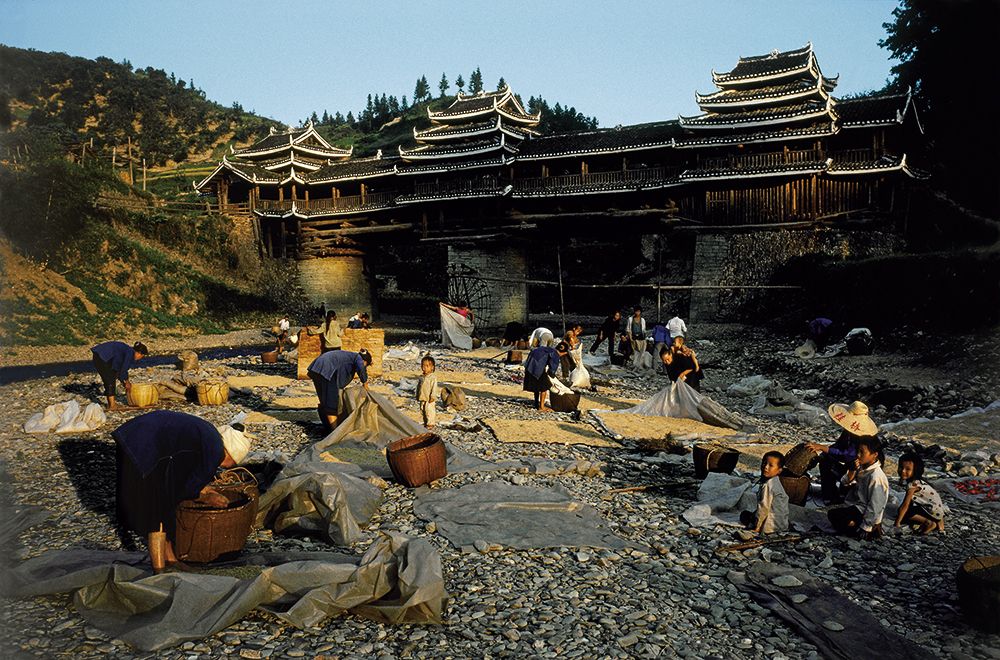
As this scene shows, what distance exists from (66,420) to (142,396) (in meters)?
2.03

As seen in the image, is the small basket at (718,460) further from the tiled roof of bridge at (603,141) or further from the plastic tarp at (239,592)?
the tiled roof of bridge at (603,141)

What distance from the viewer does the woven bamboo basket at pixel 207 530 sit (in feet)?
17.9

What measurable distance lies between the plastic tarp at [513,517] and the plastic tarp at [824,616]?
1.34 metres

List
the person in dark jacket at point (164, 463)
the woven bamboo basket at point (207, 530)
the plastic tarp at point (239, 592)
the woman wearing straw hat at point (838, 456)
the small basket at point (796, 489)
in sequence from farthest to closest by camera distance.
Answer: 1. the small basket at point (796, 489)
2. the woman wearing straw hat at point (838, 456)
3. the woven bamboo basket at point (207, 530)
4. the person in dark jacket at point (164, 463)
5. the plastic tarp at point (239, 592)

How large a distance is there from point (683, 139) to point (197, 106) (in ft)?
219

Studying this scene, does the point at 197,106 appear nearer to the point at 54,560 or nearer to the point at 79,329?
the point at 79,329

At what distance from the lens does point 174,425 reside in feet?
17.8

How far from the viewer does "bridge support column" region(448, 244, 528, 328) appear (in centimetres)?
3306

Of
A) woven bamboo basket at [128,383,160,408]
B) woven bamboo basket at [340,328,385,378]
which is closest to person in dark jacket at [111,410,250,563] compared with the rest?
woven bamboo basket at [128,383,160,408]

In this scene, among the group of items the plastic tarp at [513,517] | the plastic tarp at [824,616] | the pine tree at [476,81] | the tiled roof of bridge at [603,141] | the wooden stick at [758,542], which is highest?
the pine tree at [476,81]

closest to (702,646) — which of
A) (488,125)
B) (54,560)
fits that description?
(54,560)

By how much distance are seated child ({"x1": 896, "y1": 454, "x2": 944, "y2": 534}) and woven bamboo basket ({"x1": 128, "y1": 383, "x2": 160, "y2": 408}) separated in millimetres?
12935

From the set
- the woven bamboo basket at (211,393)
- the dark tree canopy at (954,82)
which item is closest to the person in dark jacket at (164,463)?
the woven bamboo basket at (211,393)

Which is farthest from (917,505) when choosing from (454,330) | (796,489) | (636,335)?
(454,330)
